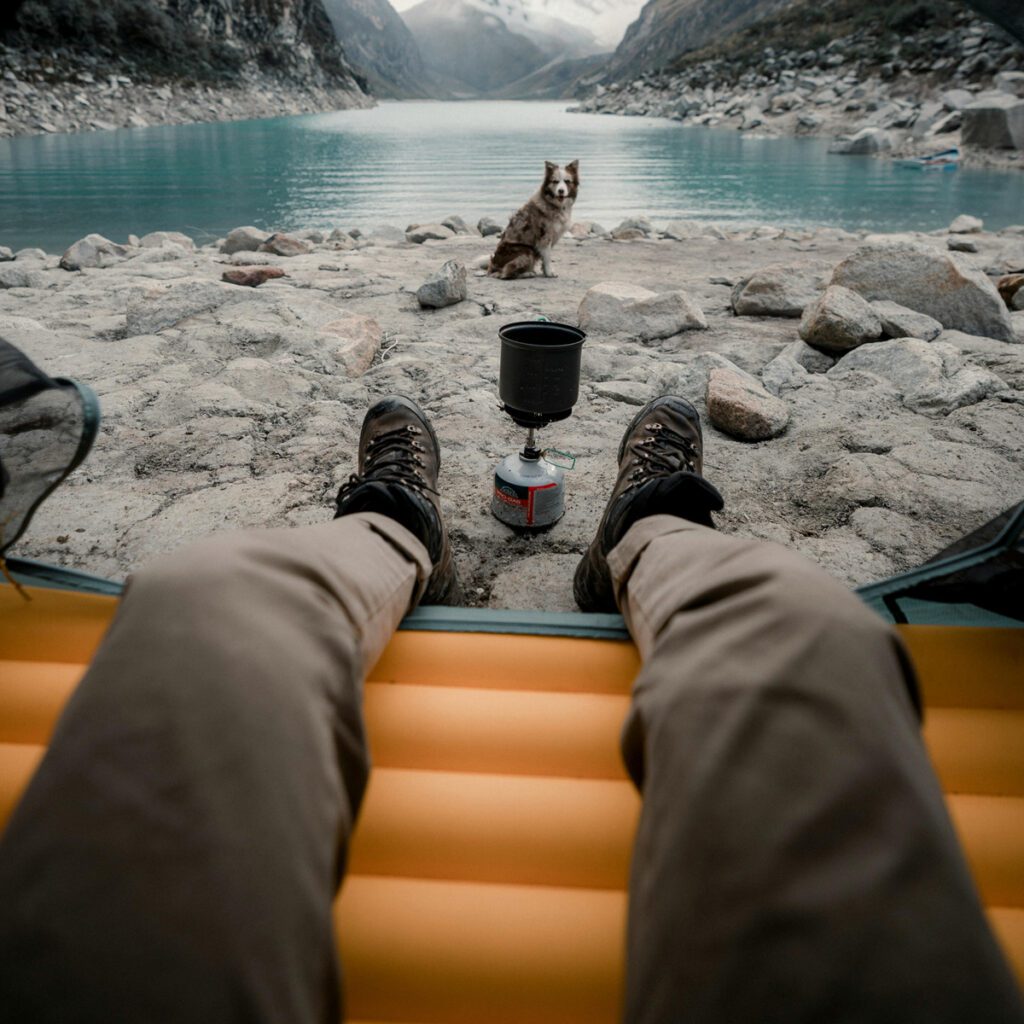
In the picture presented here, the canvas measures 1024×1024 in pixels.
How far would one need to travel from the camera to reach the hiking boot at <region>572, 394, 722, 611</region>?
157 centimetres

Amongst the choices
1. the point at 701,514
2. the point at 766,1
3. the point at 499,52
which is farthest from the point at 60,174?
the point at 499,52

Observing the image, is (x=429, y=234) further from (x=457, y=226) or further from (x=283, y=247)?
(x=283, y=247)

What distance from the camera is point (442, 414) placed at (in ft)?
9.30

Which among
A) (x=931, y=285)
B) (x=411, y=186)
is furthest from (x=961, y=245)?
(x=411, y=186)

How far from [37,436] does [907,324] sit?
3.48 meters

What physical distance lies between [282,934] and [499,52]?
22434 centimetres

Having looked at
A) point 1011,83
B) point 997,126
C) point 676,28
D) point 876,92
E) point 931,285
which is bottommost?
point 931,285

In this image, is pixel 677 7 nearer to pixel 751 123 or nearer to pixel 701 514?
pixel 751 123

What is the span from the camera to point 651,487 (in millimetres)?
1578

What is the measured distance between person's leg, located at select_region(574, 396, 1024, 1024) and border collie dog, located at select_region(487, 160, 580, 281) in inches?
180

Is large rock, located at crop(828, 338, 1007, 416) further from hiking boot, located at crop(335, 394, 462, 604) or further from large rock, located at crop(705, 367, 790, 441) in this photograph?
hiking boot, located at crop(335, 394, 462, 604)

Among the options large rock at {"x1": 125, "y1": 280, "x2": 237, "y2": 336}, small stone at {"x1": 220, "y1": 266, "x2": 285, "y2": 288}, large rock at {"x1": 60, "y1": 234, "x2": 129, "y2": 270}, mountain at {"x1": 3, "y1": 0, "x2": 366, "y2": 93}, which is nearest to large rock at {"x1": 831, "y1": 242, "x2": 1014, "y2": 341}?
large rock at {"x1": 125, "y1": 280, "x2": 237, "y2": 336}

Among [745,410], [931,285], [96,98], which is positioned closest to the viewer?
[745,410]

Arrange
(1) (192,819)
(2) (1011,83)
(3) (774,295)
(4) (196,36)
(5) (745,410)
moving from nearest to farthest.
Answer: (1) (192,819), (5) (745,410), (3) (774,295), (2) (1011,83), (4) (196,36)
